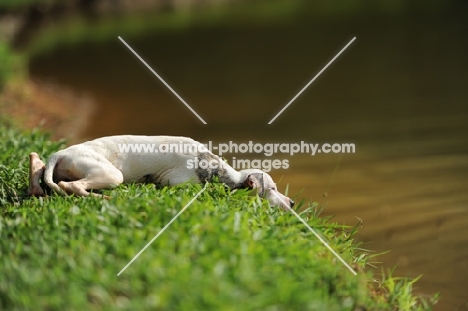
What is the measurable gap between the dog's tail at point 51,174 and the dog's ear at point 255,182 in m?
1.34

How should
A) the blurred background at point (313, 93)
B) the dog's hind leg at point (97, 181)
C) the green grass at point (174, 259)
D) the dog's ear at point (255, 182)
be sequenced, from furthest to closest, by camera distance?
the blurred background at point (313, 93) → the dog's ear at point (255, 182) → the dog's hind leg at point (97, 181) → the green grass at point (174, 259)

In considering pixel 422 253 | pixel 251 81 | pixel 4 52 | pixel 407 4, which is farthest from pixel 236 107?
pixel 407 4

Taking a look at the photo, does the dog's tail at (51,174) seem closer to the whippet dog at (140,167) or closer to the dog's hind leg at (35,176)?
the whippet dog at (140,167)

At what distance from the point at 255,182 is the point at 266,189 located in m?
0.10

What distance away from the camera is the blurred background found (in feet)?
25.1

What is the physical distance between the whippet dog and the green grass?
0.24m

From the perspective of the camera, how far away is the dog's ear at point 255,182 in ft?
19.7

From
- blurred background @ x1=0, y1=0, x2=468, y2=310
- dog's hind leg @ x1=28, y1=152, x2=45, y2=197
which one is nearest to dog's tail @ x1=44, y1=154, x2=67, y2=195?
dog's hind leg @ x1=28, y1=152, x2=45, y2=197

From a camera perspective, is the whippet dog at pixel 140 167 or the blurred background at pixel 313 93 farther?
the blurred background at pixel 313 93

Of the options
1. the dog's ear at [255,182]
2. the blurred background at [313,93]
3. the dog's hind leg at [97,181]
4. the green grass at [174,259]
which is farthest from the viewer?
the blurred background at [313,93]

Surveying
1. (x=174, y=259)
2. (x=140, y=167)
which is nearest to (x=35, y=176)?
(x=140, y=167)

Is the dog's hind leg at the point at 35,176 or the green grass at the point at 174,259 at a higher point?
the dog's hind leg at the point at 35,176

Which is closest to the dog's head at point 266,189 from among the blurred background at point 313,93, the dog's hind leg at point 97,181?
the blurred background at point 313,93

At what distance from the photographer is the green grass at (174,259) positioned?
401cm
